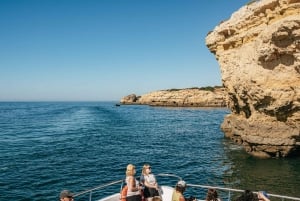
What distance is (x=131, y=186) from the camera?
945 centimetres

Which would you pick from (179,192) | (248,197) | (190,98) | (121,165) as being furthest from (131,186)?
(190,98)

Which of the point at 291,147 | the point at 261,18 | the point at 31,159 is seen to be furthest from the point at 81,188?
the point at 261,18

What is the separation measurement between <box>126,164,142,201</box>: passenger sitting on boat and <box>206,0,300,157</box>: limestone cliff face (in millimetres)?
20940

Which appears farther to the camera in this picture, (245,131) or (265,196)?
(245,131)

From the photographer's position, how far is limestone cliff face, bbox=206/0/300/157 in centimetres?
2673

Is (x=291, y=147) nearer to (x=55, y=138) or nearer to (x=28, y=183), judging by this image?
Result: (x=28, y=183)

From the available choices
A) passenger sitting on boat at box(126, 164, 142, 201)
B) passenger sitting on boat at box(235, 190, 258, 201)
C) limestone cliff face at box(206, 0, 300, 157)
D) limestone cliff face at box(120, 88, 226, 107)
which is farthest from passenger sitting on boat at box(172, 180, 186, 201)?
limestone cliff face at box(120, 88, 226, 107)

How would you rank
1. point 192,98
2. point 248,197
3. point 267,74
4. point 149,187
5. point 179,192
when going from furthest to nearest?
point 192,98
point 267,74
point 149,187
point 179,192
point 248,197

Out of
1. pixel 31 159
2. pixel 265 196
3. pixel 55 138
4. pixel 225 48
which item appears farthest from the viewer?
pixel 55 138

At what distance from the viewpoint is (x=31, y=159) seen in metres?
31.3

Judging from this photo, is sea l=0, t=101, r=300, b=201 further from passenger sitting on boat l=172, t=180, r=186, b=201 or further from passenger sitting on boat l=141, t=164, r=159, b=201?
passenger sitting on boat l=172, t=180, r=186, b=201

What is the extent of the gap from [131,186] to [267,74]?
22.7 meters

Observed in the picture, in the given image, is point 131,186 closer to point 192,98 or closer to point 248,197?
point 248,197

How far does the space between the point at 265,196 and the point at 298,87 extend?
801 inches
